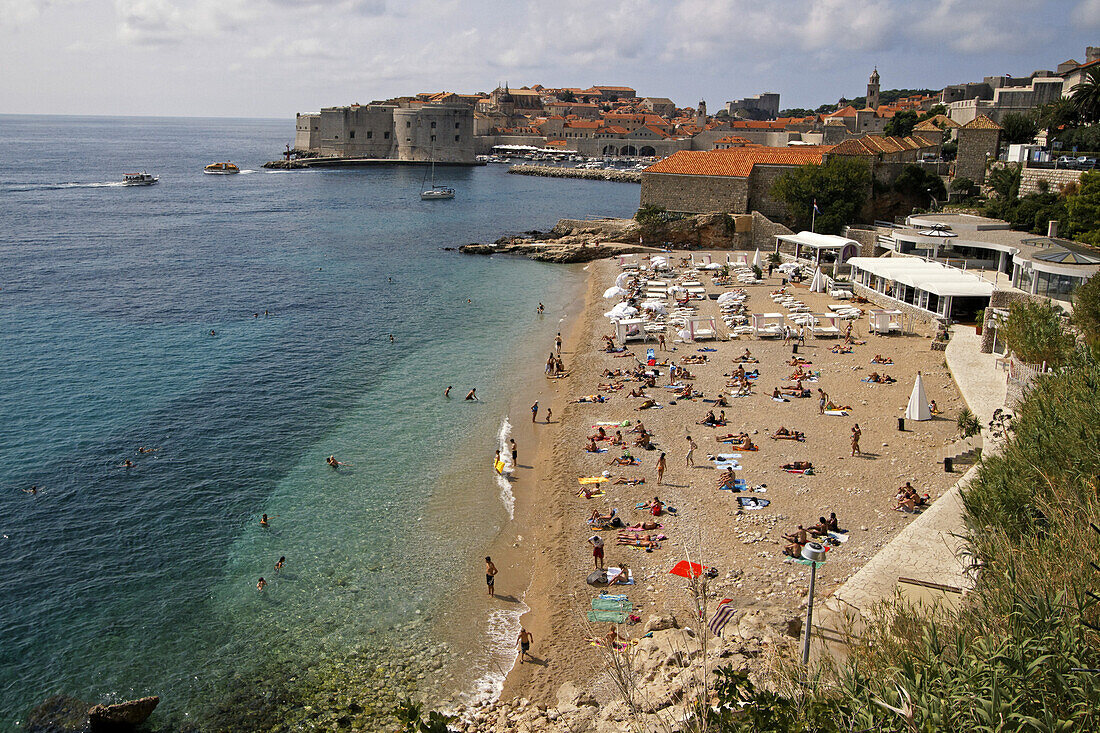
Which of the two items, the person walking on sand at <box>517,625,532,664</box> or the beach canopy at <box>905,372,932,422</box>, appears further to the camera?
the beach canopy at <box>905,372,932,422</box>

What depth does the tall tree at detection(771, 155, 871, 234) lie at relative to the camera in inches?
1382

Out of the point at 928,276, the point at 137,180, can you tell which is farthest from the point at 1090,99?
the point at 137,180

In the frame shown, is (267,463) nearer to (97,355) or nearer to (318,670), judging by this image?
(318,670)

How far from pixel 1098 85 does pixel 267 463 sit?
39078 millimetres

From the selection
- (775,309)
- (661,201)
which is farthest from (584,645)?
(661,201)

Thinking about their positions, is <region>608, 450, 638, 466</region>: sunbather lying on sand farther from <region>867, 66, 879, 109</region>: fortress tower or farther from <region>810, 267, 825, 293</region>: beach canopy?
<region>867, 66, 879, 109</region>: fortress tower

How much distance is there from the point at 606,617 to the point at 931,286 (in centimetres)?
1554

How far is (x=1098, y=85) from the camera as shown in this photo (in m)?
35.9

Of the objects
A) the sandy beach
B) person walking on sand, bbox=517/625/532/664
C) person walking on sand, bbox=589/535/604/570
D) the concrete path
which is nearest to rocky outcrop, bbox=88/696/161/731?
the sandy beach

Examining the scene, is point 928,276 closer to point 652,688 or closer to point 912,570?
point 912,570

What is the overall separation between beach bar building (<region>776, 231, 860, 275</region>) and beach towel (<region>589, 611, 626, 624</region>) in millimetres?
Answer: 22213

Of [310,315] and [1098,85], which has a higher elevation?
[1098,85]

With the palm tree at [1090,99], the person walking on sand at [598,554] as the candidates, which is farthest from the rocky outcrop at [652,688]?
the palm tree at [1090,99]

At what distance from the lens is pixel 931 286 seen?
2183 cm
